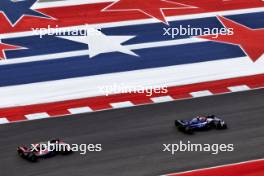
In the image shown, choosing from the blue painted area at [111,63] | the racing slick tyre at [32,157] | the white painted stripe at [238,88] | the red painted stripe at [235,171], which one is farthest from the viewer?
the blue painted area at [111,63]

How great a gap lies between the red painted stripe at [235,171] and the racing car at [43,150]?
3471 mm

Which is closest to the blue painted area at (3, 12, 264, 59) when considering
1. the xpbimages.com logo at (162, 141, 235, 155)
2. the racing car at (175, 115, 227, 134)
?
the racing car at (175, 115, 227, 134)

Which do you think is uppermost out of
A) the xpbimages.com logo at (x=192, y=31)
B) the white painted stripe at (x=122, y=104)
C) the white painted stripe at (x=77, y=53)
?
the xpbimages.com logo at (x=192, y=31)

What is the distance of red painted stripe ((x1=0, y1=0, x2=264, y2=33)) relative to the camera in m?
26.8

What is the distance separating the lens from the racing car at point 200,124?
20859mm

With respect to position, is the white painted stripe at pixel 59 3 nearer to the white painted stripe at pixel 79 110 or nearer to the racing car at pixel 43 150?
the white painted stripe at pixel 79 110

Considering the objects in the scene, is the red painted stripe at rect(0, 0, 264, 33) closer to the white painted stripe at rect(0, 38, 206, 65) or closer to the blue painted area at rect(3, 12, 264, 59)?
the blue painted area at rect(3, 12, 264, 59)

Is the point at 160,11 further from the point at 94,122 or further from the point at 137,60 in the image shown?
the point at 94,122

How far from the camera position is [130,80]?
24.3 m

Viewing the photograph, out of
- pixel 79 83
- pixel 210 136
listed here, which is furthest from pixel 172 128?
pixel 79 83

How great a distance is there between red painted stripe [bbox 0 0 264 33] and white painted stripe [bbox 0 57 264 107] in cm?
359

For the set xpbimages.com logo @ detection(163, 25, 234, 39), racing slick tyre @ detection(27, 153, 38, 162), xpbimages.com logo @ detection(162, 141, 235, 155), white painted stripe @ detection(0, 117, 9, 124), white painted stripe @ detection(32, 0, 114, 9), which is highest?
white painted stripe @ detection(32, 0, 114, 9)

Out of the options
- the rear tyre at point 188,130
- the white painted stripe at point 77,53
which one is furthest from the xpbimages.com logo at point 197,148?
the white painted stripe at point 77,53

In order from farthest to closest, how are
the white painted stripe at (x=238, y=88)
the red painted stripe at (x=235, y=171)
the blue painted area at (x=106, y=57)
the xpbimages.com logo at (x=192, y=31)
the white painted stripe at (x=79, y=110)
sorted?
the xpbimages.com logo at (x=192, y=31) < the blue painted area at (x=106, y=57) < the white painted stripe at (x=238, y=88) < the white painted stripe at (x=79, y=110) < the red painted stripe at (x=235, y=171)
